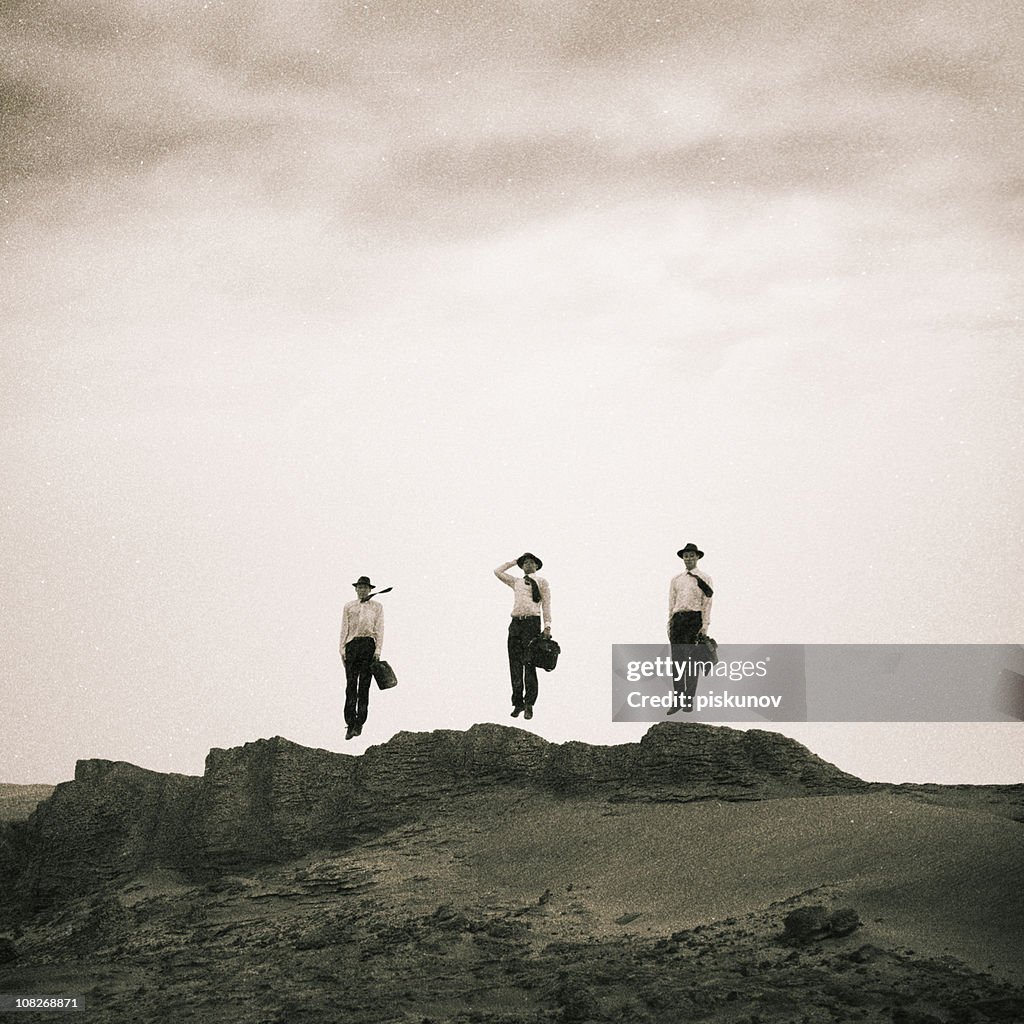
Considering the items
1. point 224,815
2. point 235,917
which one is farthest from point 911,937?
point 224,815

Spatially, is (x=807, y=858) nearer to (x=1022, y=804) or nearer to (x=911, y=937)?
(x=911, y=937)

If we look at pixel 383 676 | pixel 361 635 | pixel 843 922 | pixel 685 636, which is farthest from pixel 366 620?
pixel 843 922

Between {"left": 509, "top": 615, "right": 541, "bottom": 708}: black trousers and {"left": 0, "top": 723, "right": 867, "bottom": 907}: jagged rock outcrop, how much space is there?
216 cm

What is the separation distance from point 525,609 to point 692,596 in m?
2.02

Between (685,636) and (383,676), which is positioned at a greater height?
(685,636)

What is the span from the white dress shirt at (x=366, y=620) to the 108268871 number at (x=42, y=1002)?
494 cm

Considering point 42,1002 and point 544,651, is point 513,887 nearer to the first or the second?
point 544,651

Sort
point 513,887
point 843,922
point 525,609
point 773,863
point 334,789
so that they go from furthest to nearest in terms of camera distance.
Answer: point 334,789 < point 525,609 < point 513,887 < point 773,863 < point 843,922

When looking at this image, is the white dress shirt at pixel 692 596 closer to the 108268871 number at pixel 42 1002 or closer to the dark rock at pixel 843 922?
the dark rock at pixel 843 922

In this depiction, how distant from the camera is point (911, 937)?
913cm

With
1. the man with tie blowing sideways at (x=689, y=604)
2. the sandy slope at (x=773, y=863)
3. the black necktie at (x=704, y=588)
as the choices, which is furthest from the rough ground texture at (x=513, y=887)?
the black necktie at (x=704, y=588)

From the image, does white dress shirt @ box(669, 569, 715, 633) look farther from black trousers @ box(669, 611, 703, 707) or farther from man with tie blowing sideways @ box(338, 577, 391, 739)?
man with tie blowing sideways @ box(338, 577, 391, 739)

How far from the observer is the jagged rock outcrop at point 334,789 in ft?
49.4

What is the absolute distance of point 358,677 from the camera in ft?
46.1
